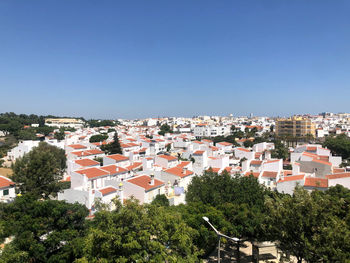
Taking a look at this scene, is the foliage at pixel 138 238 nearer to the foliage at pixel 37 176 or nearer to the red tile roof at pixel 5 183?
the foliage at pixel 37 176

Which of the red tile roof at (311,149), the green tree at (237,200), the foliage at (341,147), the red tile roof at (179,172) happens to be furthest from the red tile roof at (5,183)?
the foliage at (341,147)

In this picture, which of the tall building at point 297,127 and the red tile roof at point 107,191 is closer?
the red tile roof at point 107,191

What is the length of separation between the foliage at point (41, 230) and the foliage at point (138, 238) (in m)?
3.22

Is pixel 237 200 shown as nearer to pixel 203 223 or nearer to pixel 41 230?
pixel 203 223

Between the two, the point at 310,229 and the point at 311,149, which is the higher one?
the point at 310,229

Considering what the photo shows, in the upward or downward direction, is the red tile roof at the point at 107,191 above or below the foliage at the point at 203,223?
below

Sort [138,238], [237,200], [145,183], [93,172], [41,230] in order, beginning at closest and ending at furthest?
[138,238] → [41,230] → [237,200] → [145,183] → [93,172]

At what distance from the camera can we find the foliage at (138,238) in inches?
388

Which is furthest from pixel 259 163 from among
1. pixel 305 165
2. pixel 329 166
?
pixel 329 166

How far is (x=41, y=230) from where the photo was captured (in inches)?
529

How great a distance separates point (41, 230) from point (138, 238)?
22.1 ft

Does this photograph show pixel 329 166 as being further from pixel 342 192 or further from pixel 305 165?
pixel 342 192

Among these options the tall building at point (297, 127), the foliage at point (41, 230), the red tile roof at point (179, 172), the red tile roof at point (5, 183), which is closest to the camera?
the foliage at point (41, 230)

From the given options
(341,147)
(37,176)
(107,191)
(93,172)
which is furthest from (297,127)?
(37,176)
